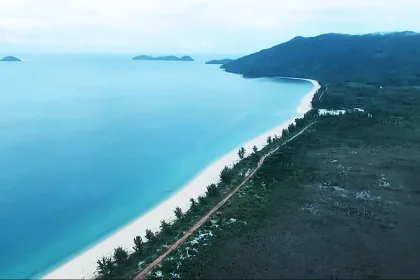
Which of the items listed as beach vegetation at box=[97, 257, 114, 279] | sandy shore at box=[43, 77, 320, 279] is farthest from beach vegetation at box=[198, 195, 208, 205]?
beach vegetation at box=[97, 257, 114, 279]

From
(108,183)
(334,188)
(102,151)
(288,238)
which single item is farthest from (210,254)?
(102,151)

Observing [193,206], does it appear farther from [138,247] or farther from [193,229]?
[138,247]

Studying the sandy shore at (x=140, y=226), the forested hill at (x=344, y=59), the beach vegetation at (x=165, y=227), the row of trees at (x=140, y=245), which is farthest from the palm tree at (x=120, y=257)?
the forested hill at (x=344, y=59)

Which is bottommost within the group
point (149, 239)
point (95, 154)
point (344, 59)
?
point (95, 154)

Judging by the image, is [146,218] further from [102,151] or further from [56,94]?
[56,94]

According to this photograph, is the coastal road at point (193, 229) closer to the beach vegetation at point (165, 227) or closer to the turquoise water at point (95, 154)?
the beach vegetation at point (165, 227)

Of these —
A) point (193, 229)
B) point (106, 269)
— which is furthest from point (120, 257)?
point (193, 229)
